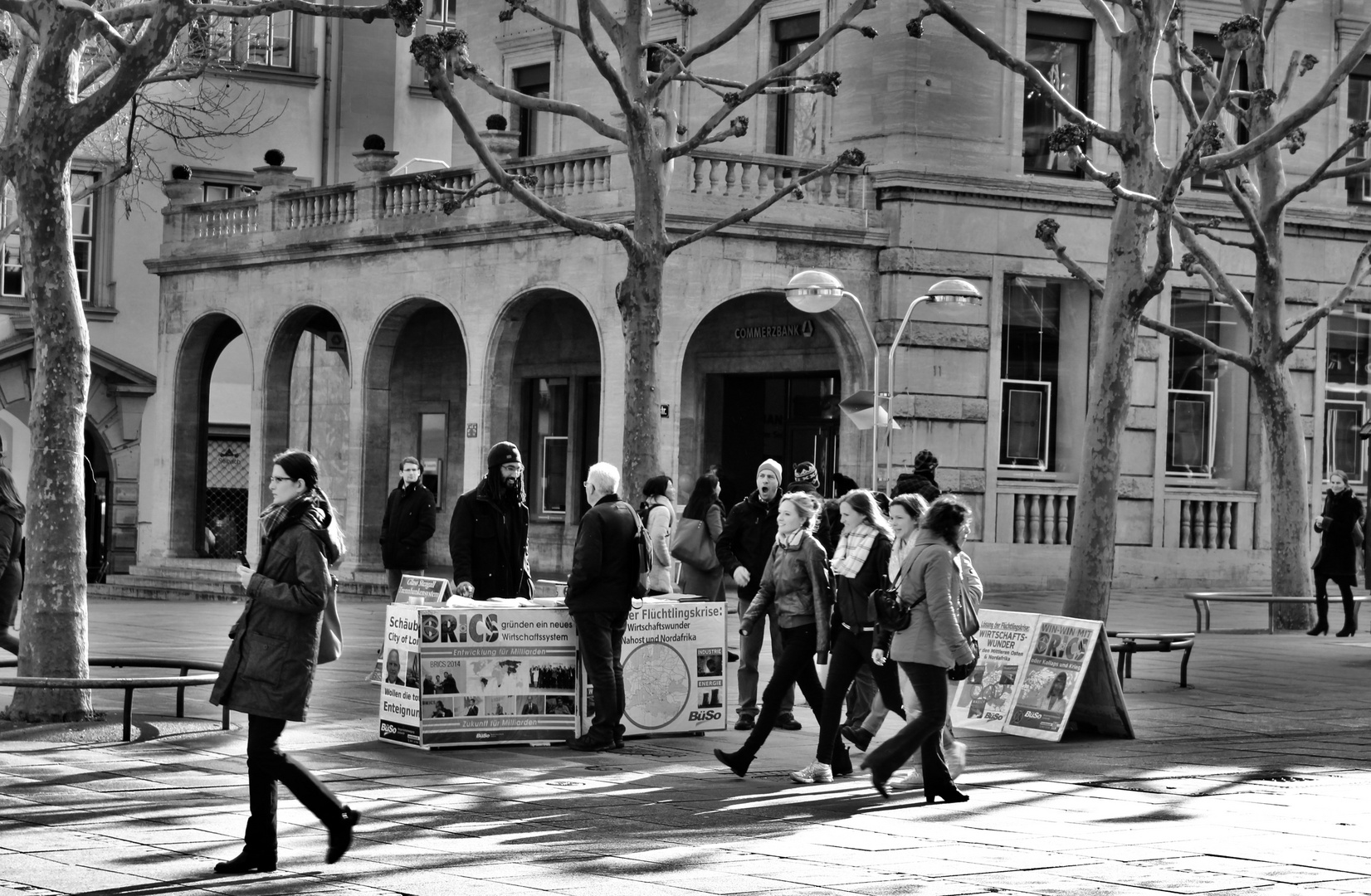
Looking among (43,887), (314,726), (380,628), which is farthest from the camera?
(380,628)

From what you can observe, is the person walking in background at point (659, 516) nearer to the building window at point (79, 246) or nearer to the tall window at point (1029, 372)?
the tall window at point (1029, 372)

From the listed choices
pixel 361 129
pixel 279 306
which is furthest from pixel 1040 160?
pixel 361 129

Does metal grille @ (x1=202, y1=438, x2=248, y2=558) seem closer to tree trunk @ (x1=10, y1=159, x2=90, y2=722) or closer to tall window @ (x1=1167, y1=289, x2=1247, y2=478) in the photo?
tall window @ (x1=1167, y1=289, x2=1247, y2=478)

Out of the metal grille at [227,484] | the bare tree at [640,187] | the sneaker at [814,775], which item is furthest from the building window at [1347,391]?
the sneaker at [814,775]

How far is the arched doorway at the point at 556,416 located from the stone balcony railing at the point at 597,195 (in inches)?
118

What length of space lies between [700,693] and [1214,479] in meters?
19.8

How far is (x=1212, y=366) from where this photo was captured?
32.7 metres

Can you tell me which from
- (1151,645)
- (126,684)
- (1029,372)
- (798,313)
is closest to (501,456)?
(126,684)

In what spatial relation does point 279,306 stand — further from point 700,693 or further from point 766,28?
point 700,693

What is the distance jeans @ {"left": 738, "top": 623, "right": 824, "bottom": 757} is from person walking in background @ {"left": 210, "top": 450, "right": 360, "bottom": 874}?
3.66 meters

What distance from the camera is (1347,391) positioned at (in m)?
33.7

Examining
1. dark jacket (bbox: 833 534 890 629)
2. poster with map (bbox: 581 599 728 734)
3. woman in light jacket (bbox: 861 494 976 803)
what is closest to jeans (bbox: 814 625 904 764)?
dark jacket (bbox: 833 534 890 629)

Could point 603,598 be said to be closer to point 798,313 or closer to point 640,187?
point 640,187

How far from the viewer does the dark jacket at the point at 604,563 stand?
1351 centimetres
